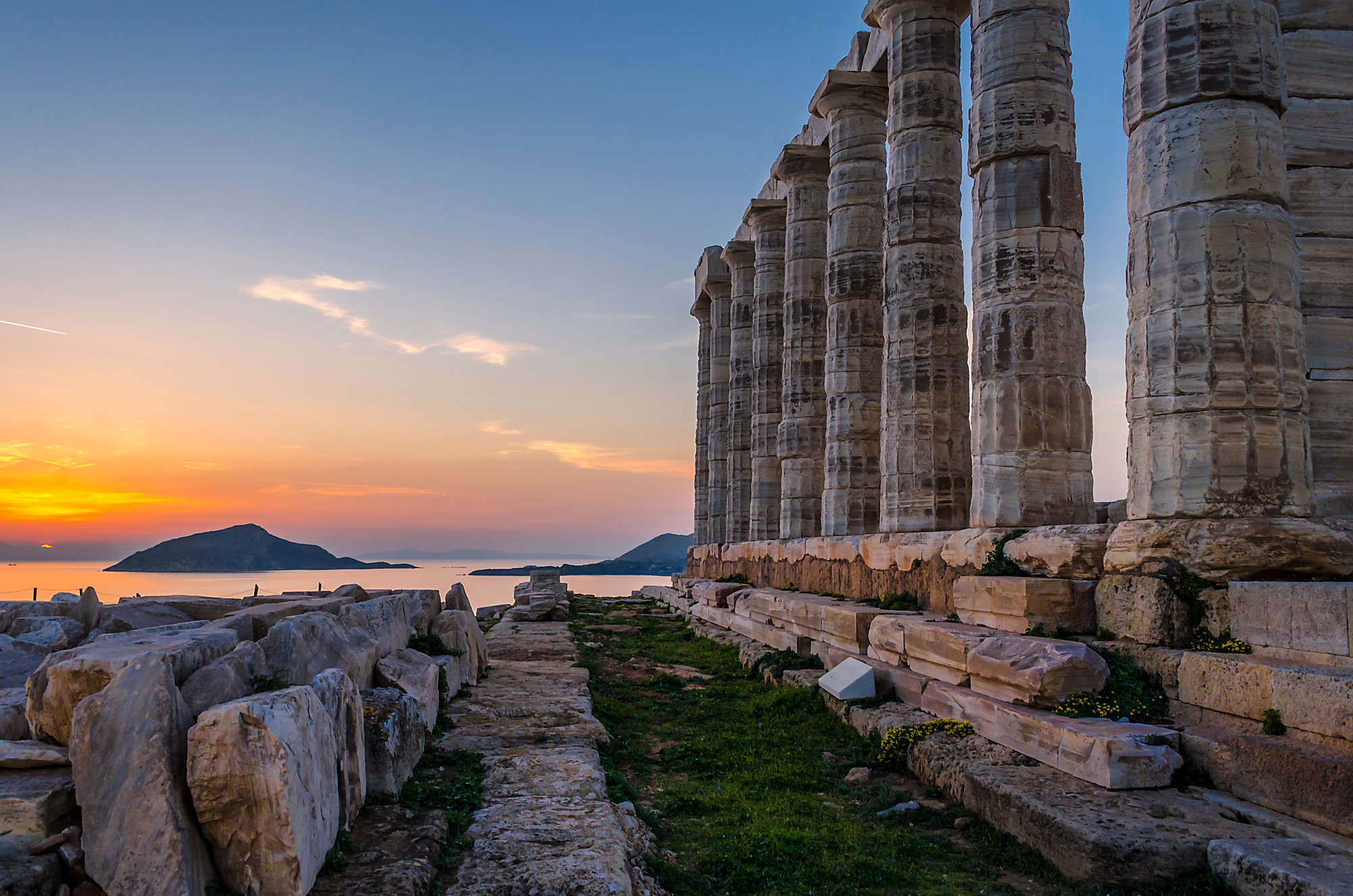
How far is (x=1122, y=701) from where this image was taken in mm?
7574

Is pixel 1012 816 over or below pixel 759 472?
below

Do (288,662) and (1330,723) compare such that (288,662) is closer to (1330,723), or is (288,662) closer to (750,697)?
(1330,723)

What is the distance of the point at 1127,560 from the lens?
8.56 metres

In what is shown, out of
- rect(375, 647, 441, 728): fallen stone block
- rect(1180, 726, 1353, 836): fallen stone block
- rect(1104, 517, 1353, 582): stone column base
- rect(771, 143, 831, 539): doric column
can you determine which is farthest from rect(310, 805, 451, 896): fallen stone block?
rect(771, 143, 831, 539): doric column

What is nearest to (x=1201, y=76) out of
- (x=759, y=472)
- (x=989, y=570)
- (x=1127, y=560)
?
(x=1127, y=560)

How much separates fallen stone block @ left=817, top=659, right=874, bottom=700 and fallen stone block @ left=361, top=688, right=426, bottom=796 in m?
5.22

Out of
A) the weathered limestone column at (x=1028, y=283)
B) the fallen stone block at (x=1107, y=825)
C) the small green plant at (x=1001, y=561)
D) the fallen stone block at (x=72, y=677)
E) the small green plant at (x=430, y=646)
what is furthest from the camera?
the weathered limestone column at (x=1028, y=283)

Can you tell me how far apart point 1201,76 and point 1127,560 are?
4.60 metres

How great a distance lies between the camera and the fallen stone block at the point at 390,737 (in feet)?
19.7

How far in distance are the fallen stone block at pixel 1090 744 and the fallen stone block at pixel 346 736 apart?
5057 millimetres

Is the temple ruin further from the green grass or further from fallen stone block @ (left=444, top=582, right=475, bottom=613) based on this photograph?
fallen stone block @ (left=444, top=582, right=475, bottom=613)

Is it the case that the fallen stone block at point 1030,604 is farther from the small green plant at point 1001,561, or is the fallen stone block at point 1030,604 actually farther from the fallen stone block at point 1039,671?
the fallen stone block at point 1039,671

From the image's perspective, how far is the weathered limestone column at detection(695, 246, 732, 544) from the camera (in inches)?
1273

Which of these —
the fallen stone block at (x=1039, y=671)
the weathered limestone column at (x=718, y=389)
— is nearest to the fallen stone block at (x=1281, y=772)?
the fallen stone block at (x=1039, y=671)
